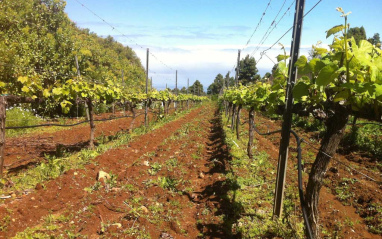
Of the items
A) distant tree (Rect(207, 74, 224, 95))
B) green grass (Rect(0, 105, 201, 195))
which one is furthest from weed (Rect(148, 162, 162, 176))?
distant tree (Rect(207, 74, 224, 95))

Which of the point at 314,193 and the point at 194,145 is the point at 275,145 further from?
the point at 314,193

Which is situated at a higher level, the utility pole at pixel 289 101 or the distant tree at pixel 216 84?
the distant tree at pixel 216 84

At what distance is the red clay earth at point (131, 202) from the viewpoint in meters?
4.22

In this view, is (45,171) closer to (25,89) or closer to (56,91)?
(25,89)

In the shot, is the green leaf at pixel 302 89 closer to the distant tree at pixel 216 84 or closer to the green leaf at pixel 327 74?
the green leaf at pixel 327 74

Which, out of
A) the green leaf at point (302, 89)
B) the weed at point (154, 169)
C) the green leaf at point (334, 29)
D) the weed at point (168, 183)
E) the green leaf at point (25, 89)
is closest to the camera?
the green leaf at point (334, 29)

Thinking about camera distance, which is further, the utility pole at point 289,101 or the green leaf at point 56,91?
the green leaf at point 56,91

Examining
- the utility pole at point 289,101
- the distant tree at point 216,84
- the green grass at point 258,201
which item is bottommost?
the green grass at point 258,201

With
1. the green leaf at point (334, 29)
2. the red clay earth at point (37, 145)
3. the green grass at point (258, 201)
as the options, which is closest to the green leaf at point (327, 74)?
the green leaf at point (334, 29)

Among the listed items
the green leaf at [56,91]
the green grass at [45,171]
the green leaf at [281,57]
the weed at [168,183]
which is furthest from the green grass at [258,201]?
the green leaf at [56,91]

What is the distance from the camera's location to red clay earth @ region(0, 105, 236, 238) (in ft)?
13.9

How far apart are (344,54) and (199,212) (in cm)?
419

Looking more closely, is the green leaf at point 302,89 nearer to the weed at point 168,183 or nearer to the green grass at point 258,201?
the green grass at point 258,201

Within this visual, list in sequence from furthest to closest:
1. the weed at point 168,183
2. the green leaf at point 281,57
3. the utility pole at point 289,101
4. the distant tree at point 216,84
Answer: the distant tree at point 216,84, the weed at point 168,183, the utility pole at point 289,101, the green leaf at point 281,57
